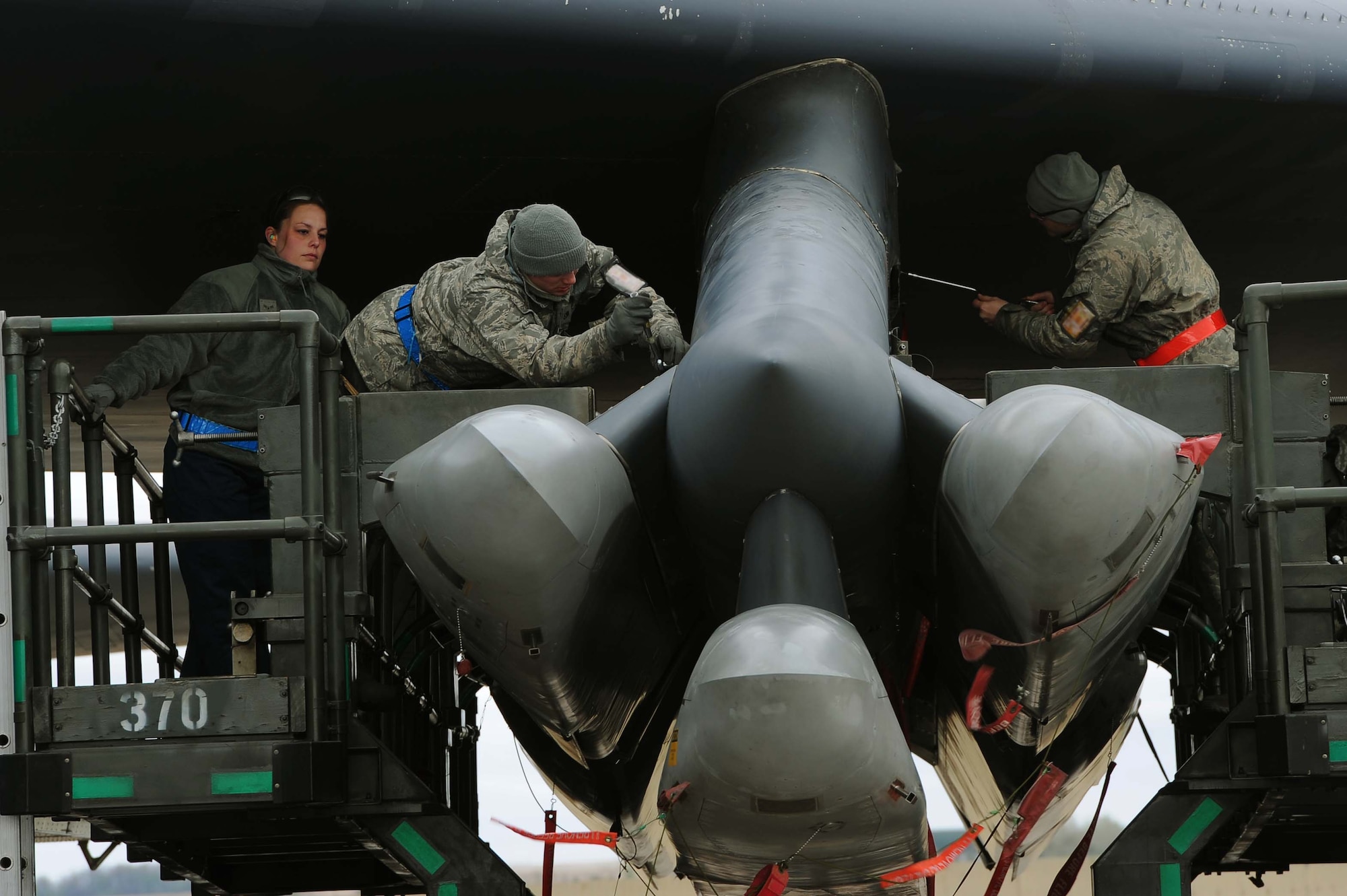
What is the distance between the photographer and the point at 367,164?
6.11 meters

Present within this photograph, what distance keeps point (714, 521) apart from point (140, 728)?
1.59 meters

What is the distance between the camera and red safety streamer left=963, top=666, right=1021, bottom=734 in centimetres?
417

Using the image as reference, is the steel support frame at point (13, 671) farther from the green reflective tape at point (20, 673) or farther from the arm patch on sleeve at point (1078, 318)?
the arm patch on sleeve at point (1078, 318)

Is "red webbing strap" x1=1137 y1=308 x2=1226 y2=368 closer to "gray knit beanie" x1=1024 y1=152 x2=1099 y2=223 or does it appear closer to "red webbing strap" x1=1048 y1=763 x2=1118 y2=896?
"gray knit beanie" x1=1024 y1=152 x2=1099 y2=223

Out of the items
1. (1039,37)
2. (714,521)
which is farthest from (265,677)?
(1039,37)

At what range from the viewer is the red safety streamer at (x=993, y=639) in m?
3.69

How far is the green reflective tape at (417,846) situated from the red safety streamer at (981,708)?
1.49 meters

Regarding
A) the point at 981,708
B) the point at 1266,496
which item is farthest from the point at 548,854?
the point at 1266,496

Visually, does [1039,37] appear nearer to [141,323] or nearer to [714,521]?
[714,521]

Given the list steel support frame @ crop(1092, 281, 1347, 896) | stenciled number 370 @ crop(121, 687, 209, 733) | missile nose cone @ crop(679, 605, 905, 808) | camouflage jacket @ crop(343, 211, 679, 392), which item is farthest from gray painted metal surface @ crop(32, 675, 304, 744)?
steel support frame @ crop(1092, 281, 1347, 896)

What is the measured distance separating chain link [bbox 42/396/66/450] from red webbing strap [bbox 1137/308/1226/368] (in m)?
3.60

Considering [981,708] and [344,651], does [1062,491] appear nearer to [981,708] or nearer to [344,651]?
[981,708]

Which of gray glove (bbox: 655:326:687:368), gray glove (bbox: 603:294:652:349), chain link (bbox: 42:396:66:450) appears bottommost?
chain link (bbox: 42:396:66:450)

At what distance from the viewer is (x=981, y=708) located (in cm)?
444
